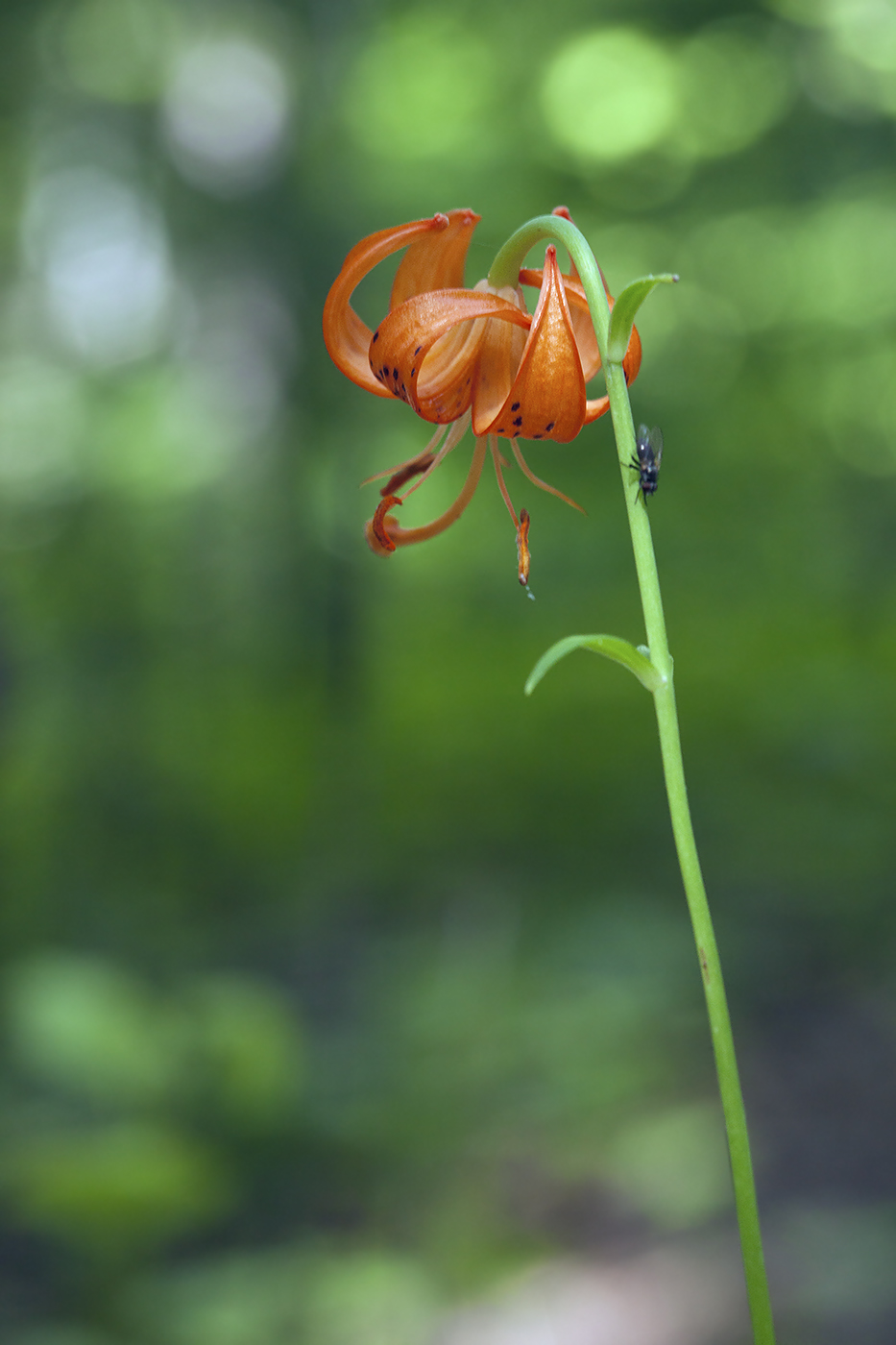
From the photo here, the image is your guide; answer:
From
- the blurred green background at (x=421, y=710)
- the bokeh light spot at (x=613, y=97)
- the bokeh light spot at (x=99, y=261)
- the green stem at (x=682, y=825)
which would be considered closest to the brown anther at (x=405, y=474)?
the green stem at (x=682, y=825)

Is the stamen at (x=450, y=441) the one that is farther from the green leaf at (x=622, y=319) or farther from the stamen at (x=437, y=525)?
the green leaf at (x=622, y=319)

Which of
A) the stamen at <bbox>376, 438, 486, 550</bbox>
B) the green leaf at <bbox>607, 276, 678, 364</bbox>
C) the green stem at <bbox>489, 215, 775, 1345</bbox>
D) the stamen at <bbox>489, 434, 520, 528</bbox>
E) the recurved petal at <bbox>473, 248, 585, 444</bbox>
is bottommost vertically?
the green stem at <bbox>489, 215, 775, 1345</bbox>

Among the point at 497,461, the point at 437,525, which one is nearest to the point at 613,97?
the point at 497,461

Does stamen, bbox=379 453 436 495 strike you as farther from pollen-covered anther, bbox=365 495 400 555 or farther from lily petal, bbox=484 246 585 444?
lily petal, bbox=484 246 585 444

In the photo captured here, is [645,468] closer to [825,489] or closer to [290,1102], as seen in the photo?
[290,1102]

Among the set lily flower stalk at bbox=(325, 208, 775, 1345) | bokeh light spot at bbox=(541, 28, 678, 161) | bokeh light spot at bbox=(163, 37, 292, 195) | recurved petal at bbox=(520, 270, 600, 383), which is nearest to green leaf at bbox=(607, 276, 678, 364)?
lily flower stalk at bbox=(325, 208, 775, 1345)

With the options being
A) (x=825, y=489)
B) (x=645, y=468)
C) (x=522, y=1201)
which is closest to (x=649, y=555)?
(x=645, y=468)

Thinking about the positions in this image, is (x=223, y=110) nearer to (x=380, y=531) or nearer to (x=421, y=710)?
(x=421, y=710)
